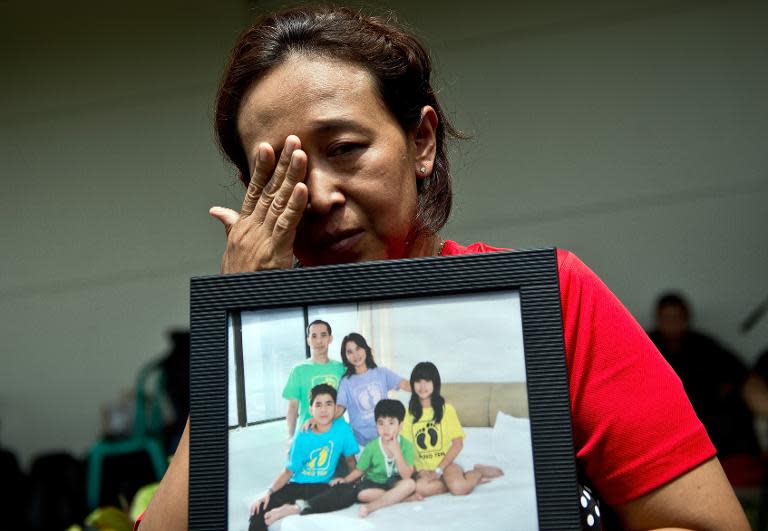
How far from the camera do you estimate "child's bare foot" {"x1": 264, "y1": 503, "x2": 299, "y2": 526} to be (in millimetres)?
712

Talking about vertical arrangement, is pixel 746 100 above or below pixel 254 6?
below

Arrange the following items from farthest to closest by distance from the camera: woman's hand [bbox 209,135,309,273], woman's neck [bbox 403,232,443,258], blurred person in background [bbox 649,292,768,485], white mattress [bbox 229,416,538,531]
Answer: blurred person in background [bbox 649,292,768,485] → woman's neck [bbox 403,232,443,258] → woman's hand [bbox 209,135,309,273] → white mattress [bbox 229,416,538,531]

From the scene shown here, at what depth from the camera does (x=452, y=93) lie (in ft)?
12.2

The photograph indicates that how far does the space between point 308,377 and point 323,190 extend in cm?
24

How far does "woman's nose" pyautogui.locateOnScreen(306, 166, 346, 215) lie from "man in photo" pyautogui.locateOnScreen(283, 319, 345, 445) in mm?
194

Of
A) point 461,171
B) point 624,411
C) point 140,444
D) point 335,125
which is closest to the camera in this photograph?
point 624,411

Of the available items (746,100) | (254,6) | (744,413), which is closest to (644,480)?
(744,413)

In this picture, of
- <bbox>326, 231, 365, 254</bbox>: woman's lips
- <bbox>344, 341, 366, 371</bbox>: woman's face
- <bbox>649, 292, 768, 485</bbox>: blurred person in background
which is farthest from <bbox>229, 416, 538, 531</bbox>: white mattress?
<bbox>649, 292, 768, 485</bbox>: blurred person in background

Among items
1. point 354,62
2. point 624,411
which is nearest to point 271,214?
point 354,62

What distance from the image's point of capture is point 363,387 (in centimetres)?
72

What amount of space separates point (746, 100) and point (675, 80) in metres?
0.32

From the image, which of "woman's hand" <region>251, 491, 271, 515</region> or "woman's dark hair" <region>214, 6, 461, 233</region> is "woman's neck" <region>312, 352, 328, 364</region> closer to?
"woman's hand" <region>251, 491, 271, 515</region>

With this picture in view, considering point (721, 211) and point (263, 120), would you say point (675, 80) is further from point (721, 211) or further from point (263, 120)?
point (263, 120)

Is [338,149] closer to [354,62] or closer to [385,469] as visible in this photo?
[354,62]
